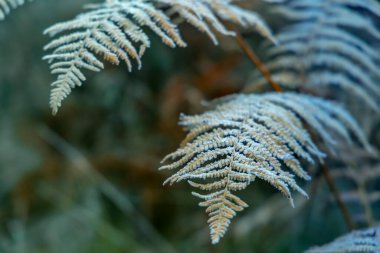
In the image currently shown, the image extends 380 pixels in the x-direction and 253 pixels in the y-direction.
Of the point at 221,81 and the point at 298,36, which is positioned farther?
the point at 221,81

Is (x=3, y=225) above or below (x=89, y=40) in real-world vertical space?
below

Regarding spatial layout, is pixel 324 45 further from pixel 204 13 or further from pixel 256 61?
pixel 204 13

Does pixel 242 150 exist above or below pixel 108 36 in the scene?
below

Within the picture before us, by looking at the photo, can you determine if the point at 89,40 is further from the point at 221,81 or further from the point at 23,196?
the point at 23,196

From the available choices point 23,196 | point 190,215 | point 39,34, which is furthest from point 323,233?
point 39,34

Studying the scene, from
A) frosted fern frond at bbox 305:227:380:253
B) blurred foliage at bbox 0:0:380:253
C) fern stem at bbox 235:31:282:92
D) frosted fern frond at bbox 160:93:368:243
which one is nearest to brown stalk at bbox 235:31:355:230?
fern stem at bbox 235:31:282:92

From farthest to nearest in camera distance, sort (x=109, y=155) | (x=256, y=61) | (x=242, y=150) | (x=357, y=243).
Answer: (x=109, y=155) → (x=256, y=61) → (x=357, y=243) → (x=242, y=150)

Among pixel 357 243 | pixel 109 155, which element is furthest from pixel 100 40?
pixel 109 155

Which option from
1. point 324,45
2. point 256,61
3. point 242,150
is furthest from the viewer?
point 324,45
